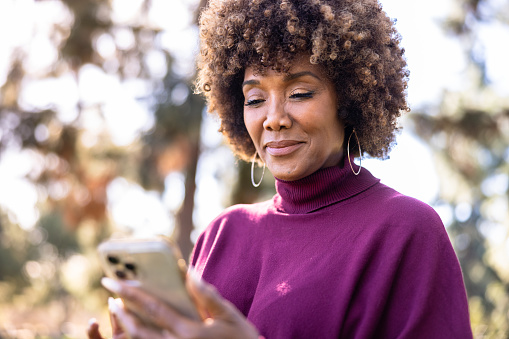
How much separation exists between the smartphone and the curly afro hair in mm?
1100

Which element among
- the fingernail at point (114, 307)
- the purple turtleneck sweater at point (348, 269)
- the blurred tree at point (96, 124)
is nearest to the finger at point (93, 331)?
the fingernail at point (114, 307)

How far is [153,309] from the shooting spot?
1.26 meters

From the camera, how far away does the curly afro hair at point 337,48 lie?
214 centimetres

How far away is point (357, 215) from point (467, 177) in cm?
656

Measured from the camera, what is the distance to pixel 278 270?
79.2 inches

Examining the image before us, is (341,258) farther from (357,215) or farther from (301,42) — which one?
(301,42)

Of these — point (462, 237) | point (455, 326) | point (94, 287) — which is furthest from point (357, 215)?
point (462, 237)

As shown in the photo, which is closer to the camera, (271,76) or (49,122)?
(271,76)

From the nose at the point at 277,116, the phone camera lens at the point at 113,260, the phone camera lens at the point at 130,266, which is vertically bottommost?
the phone camera lens at the point at 130,266

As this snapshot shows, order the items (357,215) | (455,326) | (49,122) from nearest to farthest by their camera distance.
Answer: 1. (455,326)
2. (357,215)
3. (49,122)

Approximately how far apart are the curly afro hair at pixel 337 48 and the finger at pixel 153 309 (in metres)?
1.16

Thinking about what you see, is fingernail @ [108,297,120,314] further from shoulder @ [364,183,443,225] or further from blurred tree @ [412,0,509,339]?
blurred tree @ [412,0,509,339]

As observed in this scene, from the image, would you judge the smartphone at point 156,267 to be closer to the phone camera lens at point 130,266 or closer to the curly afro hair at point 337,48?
the phone camera lens at point 130,266

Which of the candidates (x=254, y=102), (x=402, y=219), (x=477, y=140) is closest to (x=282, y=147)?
(x=254, y=102)
